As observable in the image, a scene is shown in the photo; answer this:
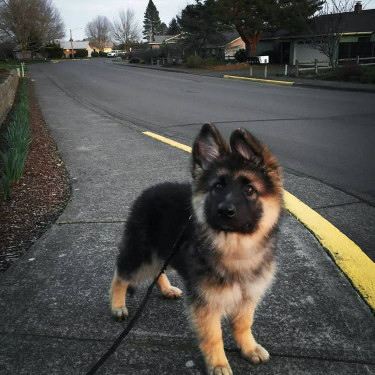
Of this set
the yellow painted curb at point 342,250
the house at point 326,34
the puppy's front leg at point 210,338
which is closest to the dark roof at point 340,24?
the house at point 326,34

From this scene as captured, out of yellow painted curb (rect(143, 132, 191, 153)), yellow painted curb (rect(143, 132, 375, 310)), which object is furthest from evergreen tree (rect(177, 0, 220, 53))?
yellow painted curb (rect(143, 132, 375, 310))

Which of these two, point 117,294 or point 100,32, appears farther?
point 100,32

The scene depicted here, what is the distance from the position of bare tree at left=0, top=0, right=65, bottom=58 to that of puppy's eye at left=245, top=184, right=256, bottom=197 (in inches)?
2529

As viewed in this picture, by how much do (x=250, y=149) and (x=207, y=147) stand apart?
0.28 m

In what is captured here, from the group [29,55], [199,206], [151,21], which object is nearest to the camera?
[199,206]

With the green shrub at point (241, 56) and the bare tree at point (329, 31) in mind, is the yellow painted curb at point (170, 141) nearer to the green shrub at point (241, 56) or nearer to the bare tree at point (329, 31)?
the bare tree at point (329, 31)

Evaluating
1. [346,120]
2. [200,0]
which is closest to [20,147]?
[346,120]

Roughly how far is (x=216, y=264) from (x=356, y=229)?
244cm

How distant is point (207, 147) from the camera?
99.0 inches

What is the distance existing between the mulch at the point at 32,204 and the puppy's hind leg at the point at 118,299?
126 centimetres

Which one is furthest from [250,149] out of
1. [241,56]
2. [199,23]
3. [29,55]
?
[29,55]

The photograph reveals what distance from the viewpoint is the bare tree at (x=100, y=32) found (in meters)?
157

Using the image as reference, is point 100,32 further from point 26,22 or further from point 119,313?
point 119,313

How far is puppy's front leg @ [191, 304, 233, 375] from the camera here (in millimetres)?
2410
